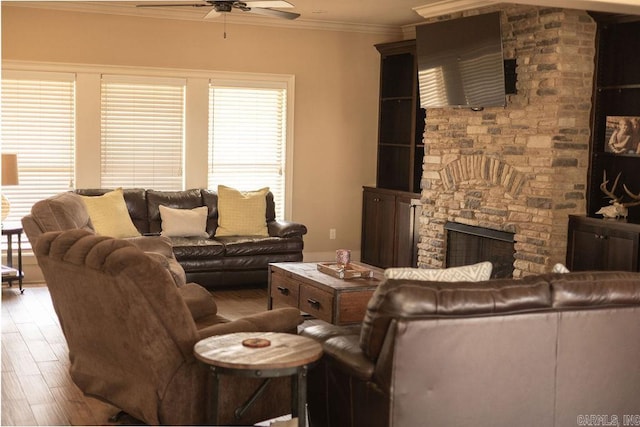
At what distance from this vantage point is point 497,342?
3475 mm

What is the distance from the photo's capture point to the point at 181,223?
8.09 m

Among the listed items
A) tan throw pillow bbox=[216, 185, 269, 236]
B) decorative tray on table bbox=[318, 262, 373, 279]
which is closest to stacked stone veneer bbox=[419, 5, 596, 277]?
decorative tray on table bbox=[318, 262, 373, 279]

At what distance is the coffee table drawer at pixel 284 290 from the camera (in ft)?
19.3

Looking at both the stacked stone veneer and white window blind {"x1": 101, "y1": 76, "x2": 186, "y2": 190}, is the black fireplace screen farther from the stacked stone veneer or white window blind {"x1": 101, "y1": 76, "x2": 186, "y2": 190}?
white window blind {"x1": 101, "y1": 76, "x2": 186, "y2": 190}

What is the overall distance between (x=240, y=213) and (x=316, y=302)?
9.79ft

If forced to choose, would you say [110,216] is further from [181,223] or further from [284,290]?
[284,290]

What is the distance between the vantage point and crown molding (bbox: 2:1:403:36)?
815cm

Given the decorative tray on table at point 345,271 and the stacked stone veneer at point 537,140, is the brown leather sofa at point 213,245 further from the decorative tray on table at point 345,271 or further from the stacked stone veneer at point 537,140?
the decorative tray on table at point 345,271

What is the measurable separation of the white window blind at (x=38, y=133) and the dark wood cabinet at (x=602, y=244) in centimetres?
494

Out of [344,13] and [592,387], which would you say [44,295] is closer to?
[344,13]

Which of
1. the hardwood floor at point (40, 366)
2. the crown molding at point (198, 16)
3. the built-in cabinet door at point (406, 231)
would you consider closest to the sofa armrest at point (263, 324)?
the hardwood floor at point (40, 366)

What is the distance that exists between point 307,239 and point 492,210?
282cm

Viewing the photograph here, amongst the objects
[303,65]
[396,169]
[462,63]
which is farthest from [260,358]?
[396,169]

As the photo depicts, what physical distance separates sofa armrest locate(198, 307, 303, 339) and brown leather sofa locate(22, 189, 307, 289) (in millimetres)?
3621
